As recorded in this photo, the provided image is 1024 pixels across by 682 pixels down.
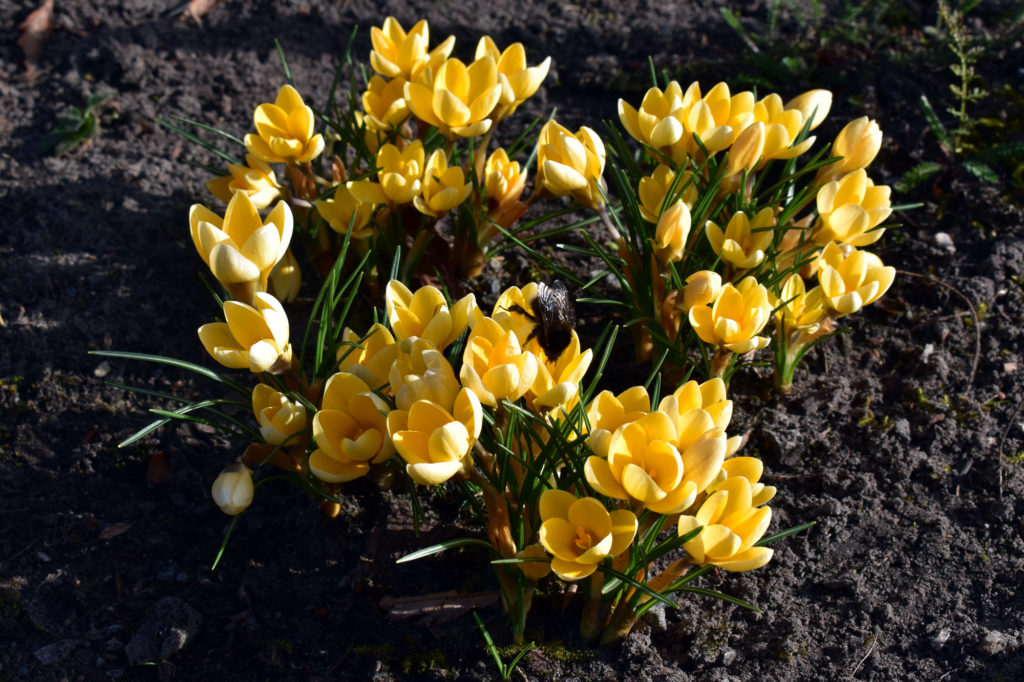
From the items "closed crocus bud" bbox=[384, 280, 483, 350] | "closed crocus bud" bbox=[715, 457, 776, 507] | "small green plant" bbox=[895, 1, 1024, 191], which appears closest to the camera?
"closed crocus bud" bbox=[715, 457, 776, 507]

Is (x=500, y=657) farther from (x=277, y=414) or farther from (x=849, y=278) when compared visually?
(x=849, y=278)

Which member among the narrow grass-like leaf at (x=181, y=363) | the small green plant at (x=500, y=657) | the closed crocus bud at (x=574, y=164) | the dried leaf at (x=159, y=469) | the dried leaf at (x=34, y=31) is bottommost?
the dried leaf at (x=159, y=469)

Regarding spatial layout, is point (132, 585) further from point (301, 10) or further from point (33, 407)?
point (301, 10)

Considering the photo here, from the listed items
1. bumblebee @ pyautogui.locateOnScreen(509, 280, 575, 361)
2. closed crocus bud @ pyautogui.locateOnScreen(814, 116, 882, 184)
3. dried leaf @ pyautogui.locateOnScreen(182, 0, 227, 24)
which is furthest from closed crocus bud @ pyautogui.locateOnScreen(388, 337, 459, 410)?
dried leaf @ pyautogui.locateOnScreen(182, 0, 227, 24)

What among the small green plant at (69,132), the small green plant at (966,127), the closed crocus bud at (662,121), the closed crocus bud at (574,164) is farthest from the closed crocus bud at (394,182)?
the small green plant at (966,127)

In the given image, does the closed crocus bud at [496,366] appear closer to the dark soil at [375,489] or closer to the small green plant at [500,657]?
the small green plant at [500,657]

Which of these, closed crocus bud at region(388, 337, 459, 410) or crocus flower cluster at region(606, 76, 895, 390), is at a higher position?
crocus flower cluster at region(606, 76, 895, 390)

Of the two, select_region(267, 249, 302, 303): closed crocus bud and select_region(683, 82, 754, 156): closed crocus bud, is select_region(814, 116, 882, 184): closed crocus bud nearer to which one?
select_region(683, 82, 754, 156): closed crocus bud
